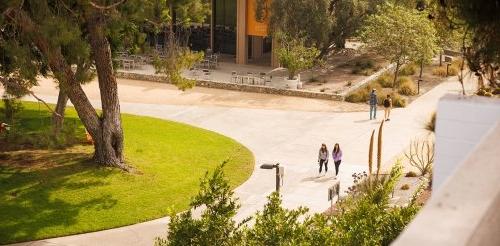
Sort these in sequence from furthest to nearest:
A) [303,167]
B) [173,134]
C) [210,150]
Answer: [173,134] < [210,150] < [303,167]

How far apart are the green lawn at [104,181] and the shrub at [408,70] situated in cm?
1284

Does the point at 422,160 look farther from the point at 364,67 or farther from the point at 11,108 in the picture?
the point at 364,67

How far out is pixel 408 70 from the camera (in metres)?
33.3

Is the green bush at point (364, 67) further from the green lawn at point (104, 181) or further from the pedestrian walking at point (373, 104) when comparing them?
the green lawn at point (104, 181)

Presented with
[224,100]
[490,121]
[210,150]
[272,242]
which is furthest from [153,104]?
[490,121]

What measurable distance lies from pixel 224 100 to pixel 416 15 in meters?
8.69

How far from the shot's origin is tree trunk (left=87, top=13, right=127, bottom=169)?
19.1 metres

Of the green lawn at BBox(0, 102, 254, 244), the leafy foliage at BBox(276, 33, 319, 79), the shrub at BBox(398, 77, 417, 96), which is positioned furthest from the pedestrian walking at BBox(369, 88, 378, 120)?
the green lawn at BBox(0, 102, 254, 244)

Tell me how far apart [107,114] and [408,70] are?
1776cm

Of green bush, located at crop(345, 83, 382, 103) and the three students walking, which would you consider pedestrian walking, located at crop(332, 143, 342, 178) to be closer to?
the three students walking

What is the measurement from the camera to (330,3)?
32.4 metres

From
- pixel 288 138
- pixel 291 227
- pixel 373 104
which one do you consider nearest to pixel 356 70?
pixel 373 104

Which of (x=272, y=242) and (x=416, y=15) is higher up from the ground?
(x=416, y=15)

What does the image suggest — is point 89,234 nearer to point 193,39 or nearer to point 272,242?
point 272,242
